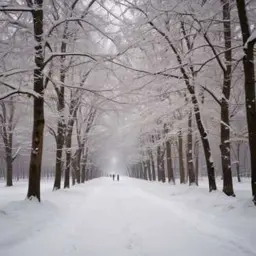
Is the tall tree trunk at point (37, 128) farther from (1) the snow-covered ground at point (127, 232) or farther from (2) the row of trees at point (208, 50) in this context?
(2) the row of trees at point (208, 50)

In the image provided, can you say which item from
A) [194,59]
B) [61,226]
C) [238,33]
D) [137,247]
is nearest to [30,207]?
[61,226]

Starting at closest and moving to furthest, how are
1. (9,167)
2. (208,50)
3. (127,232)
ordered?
1. (127,232)
2. (208,50)
3. (9,167)

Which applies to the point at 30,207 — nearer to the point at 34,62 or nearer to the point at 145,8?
the point at 34,62

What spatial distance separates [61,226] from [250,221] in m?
4.67

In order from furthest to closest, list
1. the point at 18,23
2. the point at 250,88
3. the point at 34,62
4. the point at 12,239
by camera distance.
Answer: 1. the point at 34,62
2. the point at 18,23
3. the point at 250,88
4. the point at 12,239

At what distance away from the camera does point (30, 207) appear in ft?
31.4

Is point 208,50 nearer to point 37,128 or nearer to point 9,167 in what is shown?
point 37,128

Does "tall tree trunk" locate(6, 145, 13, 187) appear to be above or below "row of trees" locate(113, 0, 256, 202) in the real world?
below

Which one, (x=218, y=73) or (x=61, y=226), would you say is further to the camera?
(x=218, y=73)

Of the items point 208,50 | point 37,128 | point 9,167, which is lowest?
point 9,167

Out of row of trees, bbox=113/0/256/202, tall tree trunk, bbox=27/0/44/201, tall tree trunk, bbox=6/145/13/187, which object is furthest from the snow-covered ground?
tall tree trunk, bbox=6/145/13/187

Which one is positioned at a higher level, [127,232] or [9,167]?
[9,167]

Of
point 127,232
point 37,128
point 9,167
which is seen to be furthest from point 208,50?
point 9,167

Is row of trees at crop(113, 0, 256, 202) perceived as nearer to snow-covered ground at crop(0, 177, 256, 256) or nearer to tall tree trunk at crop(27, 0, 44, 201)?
snow-covered ground at crop(0, 177, 256, 256)
